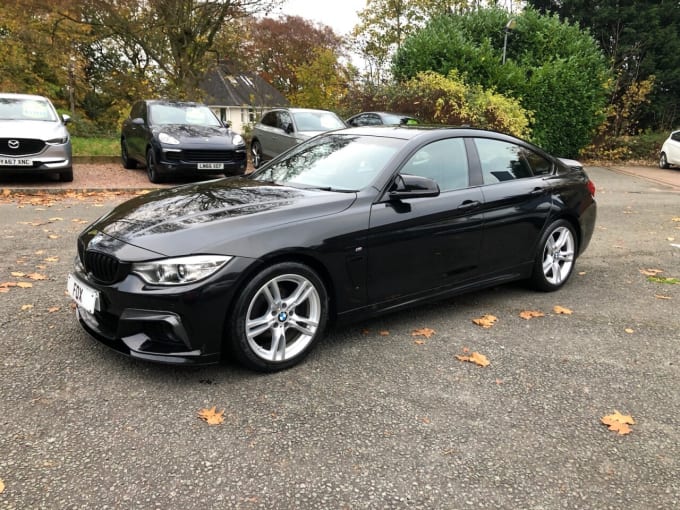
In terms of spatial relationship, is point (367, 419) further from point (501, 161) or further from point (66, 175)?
point (66, 175)

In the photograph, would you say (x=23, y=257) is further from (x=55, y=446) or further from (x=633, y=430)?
(x=633, y=430)

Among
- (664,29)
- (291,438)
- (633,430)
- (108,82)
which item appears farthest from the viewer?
(108,82)

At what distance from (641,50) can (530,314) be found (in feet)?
85.5

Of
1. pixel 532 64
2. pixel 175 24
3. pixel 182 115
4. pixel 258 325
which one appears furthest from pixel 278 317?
pixel 532 64

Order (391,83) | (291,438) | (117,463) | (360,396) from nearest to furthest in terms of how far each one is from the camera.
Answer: (117,463)
(291,438)
(360,396)
(391,83)

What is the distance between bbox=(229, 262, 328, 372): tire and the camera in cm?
326

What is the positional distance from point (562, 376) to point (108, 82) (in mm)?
28943

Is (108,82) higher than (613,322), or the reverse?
(108,82)

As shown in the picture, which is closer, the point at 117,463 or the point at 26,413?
the point at 117,463

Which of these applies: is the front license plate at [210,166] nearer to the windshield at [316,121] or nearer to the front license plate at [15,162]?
the windshield at [316,121]

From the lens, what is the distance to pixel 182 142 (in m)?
10.8

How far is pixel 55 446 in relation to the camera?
104 inches

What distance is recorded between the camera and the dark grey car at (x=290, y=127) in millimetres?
12562

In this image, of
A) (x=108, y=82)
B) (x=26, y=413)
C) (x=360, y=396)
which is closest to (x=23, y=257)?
(x=26, y=413)
